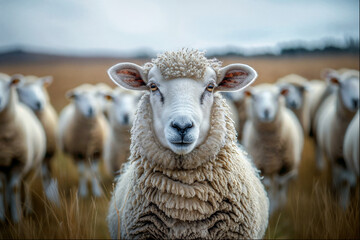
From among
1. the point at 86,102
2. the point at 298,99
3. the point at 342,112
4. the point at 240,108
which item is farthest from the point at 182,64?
the point at 298,99

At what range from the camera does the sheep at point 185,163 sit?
5.71 feet

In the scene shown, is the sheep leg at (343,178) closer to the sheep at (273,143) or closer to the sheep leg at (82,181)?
the sheep at (273,143)

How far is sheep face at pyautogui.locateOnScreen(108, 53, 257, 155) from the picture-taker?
5.24 feet

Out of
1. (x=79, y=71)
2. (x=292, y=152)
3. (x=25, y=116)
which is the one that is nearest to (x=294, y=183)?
(x=292, y=152)

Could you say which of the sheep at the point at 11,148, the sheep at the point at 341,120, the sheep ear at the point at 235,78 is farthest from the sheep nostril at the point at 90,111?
the sheep at the point at 341,120

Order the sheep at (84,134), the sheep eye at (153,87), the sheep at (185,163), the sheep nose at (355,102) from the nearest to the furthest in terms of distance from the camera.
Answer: the sheep at (185,163) → the sheep eye at (153,87) → the sheep nose at (355,102) → the sheep at (84,134)

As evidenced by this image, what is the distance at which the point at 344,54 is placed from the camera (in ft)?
16.1

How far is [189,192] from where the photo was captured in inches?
68.6

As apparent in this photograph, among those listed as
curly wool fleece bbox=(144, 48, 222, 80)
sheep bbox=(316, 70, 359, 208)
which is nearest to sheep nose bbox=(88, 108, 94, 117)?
curly wool fleece bbox=(144, 48, 222, 80)

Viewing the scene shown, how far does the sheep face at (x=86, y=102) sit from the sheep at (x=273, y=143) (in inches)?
109

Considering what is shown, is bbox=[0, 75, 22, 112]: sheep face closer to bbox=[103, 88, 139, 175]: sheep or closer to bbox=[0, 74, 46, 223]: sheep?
bbox=[0, 74, 46, 223]: sheep

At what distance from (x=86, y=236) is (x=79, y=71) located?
10.1 metres

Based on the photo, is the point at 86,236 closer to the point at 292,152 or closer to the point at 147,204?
the point at 147,204

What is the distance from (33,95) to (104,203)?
9.93 ft
